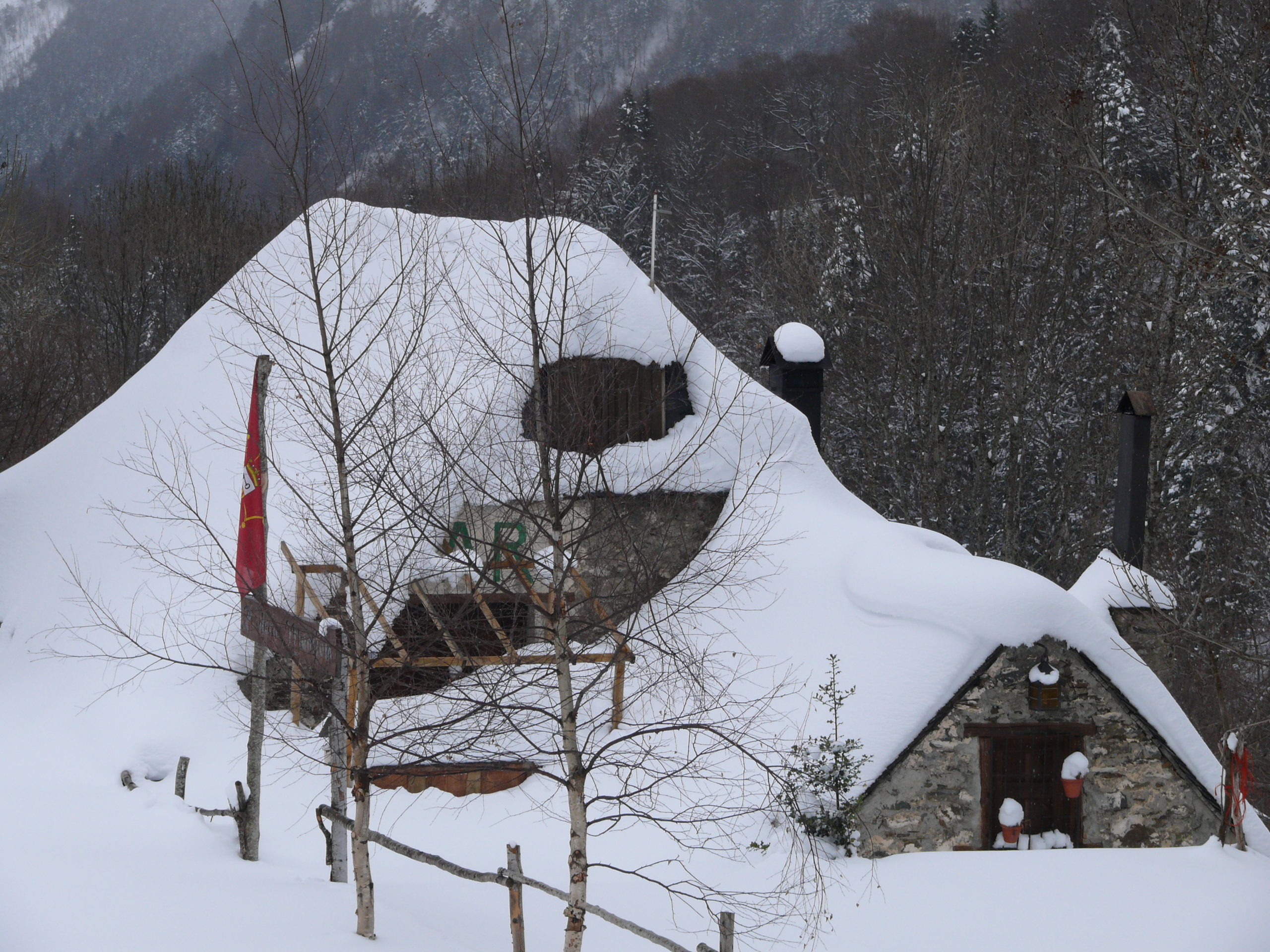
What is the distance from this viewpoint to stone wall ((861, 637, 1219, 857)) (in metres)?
10.2

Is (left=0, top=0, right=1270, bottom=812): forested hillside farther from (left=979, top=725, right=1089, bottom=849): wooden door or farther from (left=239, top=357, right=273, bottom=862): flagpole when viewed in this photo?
(left=239, top=357, right=273, bottom=862): flagpole

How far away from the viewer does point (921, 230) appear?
21875 mm

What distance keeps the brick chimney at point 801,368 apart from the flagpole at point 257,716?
8842 mm

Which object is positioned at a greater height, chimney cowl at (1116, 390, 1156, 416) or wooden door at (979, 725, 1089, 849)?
chimney cowl at (1116, 390, 1156, 416)

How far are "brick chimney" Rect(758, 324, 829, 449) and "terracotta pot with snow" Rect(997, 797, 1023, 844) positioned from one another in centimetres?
647

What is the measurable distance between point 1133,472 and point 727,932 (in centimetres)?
1040

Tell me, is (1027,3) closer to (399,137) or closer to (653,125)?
(653,125)

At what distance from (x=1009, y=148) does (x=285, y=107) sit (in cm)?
2033

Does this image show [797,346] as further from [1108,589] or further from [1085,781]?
[1085,781]

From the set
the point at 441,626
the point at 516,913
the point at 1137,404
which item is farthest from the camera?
the point at 1137,404

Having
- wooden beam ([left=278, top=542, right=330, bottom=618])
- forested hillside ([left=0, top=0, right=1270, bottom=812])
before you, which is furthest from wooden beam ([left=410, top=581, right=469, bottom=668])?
forested hillside ([left=0, top=0, right=1270, bottom=812])

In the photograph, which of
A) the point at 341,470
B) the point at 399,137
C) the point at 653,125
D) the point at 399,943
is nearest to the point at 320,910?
the point at 399,943

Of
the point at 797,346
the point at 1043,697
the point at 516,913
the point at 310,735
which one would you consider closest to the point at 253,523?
the point at 310,735

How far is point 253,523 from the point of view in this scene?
8.02 metres
